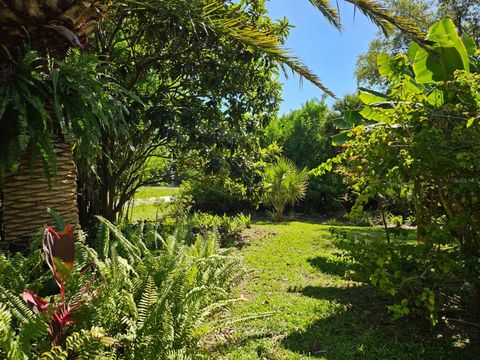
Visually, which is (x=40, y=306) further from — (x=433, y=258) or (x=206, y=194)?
(x=206, y=194)

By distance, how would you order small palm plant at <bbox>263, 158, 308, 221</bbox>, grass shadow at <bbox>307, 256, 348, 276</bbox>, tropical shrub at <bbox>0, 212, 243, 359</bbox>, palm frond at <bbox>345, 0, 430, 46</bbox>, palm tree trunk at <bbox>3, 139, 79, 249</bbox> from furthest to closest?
small palm plant at <bbox>263, 158, 308, 221</bbox> < grass shadow at <bbox>307, 256, 348, 276</bbox> < palm frond at <bbox>345, 0, 430, 46</bbox> < palm tree trunk at <bbox>3, 139, 79, 249</bbox> < tropical shrub at <bbox>0, 212, 243, 359</bbox>

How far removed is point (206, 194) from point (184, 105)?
839 centimetres

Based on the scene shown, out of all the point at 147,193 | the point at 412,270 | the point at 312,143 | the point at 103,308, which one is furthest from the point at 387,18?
the point at 312,143

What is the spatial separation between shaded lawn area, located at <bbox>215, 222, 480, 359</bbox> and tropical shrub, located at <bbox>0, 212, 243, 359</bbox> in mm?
441

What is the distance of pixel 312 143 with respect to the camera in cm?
1777

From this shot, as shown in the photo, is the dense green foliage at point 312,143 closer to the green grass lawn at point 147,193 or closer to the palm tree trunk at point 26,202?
the green grass lawn at point 147,193

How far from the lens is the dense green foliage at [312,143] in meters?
15.6

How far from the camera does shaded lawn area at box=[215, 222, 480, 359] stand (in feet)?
9.62

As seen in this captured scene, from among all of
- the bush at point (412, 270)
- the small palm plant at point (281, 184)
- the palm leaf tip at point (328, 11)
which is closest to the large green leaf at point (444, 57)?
the palm leaf tip at point (328, 11)

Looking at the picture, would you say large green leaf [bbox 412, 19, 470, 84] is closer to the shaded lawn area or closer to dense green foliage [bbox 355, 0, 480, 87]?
the shaded lawn area

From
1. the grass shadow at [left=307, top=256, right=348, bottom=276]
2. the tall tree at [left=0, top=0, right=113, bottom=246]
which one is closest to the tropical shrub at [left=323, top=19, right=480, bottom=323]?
the grass shadow at [left=307, top=256, right=348, bottom=276]

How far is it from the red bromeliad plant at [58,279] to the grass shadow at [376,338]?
181 cm

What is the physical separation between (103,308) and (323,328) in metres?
2.05

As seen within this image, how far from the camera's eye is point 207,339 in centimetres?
296
